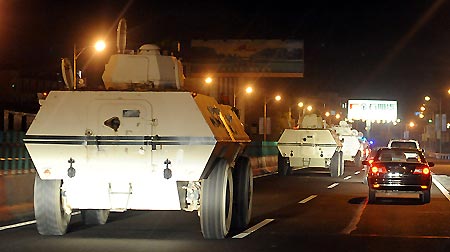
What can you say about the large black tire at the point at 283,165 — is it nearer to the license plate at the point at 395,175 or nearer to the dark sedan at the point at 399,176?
the dark sedan at the point at 399,176

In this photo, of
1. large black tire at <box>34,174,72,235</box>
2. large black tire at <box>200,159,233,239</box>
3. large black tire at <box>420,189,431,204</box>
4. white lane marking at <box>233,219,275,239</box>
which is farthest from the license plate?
large black tire at <box>34,174,72,235</box>

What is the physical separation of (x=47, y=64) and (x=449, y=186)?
5782 centimetres

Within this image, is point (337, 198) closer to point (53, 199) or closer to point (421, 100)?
point (53, 199)

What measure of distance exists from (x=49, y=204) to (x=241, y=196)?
3.94m

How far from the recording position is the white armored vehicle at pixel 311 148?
35312 mm

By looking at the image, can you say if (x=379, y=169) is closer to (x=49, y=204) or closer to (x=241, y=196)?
(x=241, y=196)

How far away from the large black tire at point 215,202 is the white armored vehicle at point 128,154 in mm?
16

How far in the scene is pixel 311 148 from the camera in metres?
35.4

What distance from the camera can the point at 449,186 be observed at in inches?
1173

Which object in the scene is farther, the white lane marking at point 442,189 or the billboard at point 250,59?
the billboard at point 250,59

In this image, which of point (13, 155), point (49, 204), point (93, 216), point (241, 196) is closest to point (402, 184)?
point (241, 196)

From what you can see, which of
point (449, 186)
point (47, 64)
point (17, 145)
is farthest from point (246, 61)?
point (17, 145)

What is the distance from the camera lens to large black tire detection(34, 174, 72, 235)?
12.4 meters

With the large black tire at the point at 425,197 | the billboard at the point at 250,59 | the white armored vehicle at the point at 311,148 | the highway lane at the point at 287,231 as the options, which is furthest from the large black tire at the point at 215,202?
the billboard at the point at 250,59
